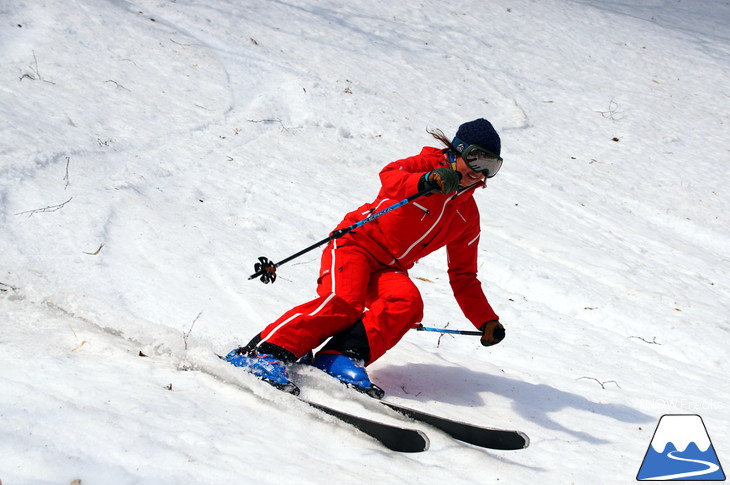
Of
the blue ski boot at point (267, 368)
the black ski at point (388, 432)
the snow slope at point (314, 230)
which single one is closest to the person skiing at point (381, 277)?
the blue ski boot at point (267, 368)

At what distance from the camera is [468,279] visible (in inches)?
166

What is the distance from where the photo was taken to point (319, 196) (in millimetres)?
7121

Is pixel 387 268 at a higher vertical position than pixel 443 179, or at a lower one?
lower

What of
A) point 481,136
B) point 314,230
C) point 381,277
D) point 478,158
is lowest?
point 314,230

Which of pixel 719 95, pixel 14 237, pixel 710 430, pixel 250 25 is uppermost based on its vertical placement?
pixel 719 95

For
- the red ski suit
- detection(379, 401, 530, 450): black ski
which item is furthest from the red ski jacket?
detection(379, 401, 530, 450): black ski

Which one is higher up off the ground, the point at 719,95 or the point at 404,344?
the point at 719,95

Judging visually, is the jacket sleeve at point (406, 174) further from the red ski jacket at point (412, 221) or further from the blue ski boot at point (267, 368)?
the blue ski boot at point (267, 368)

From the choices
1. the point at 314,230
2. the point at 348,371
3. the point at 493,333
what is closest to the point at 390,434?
the point at 348,371

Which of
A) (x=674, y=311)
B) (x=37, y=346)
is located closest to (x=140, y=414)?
(x=37, y=346)

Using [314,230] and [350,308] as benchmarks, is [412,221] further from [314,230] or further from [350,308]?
[314,230]

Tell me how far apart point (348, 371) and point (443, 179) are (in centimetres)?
114

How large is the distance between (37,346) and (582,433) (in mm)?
2949

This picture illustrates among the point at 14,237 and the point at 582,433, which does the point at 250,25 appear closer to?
the point at 14,237
